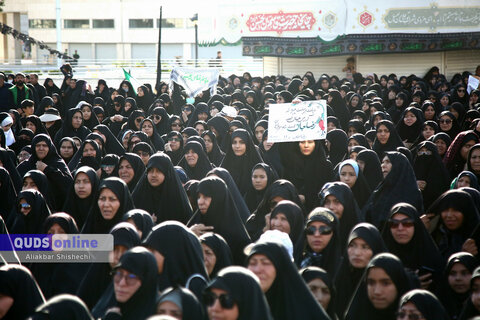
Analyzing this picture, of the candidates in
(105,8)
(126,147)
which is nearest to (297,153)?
(126,147)

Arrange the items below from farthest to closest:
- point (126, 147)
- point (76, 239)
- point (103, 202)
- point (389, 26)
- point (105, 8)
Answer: point (105, 8)
point (389, 26)
point (126, 147)
point (103, 202)
point (76, 239)

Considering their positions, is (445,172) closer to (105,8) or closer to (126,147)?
(126,147)

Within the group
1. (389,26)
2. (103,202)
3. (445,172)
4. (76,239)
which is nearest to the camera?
(76,239)

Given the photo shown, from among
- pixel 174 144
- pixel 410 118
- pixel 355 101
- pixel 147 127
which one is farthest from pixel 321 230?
pixel 355 101

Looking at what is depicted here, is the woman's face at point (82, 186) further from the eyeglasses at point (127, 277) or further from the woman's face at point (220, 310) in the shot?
the woman's face at point (220, 310)

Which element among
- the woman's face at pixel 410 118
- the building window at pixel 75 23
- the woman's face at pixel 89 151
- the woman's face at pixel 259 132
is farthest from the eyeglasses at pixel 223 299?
the building window at pixel 75 23

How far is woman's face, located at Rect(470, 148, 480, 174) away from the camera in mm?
6445

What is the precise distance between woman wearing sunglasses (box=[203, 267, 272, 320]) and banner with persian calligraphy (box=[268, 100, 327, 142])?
4.08m

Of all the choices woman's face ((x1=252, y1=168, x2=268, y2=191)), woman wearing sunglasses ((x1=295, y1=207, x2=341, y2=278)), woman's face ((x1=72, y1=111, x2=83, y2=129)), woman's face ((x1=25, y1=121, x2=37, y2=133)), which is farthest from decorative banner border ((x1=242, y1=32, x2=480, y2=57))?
woman wearing sunglasses ((x1=295, y1=207, x2=341, y2=278))

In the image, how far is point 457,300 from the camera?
404 centimetres

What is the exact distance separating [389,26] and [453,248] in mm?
15683

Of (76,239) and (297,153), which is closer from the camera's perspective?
Result: (76,239)

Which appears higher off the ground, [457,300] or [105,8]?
Answer: [105,8]

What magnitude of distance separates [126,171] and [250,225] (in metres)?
1.35
